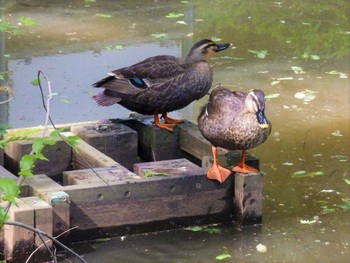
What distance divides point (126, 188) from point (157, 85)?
1.32 meters

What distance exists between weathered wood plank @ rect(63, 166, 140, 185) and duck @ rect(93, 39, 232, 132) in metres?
0.95

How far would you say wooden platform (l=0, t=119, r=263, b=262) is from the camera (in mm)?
6258

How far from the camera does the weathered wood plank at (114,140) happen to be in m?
7.44

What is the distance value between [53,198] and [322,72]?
5399 mm

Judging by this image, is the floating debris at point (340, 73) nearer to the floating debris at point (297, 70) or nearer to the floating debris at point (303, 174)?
the floating debris at point (297, 70)

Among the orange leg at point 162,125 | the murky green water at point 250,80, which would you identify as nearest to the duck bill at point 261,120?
the murky green water at point 250,80

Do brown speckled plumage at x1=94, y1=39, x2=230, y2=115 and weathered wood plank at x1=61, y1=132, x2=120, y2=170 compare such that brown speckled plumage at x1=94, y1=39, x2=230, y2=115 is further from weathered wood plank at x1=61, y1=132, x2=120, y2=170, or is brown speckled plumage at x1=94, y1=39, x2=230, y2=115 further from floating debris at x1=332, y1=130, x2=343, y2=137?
floating debris at x1=332, y1=130, x2=343, y2=137

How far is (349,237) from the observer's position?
6.84m

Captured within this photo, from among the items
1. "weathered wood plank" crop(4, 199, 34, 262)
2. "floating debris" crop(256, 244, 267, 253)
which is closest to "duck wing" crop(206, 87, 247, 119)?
"floating debris" crop(256, 244, 267, 253)

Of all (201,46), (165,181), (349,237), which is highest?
(201,46)

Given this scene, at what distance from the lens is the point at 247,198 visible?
689 cm

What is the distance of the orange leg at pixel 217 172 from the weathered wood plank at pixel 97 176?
1.70ft

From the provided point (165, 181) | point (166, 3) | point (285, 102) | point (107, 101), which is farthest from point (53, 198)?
point (166, 3)

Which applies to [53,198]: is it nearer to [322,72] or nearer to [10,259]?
[10,259]
